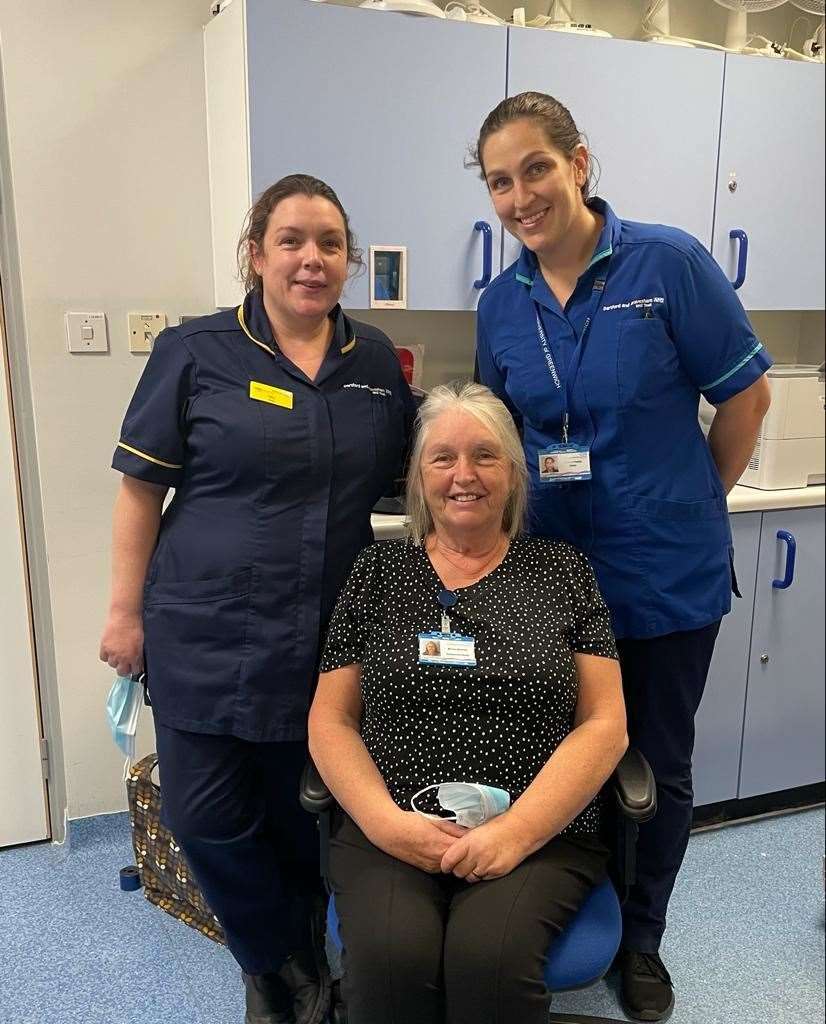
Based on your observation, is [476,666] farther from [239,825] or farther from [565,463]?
[239,825]

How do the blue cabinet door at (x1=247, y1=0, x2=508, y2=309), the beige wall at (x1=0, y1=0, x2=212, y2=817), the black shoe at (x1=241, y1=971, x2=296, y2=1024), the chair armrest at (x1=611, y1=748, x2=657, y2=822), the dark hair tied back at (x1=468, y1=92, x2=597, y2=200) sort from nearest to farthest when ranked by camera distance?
the chair armrest at (x1=611, y1=748, x2=657, y2=822) < the dark hair tied back at (x1=468, y1=92, x2=597, y2=200) < the black shoe at (x1=241, y1=971, x2=296, y2=1024) < the blue cabinet door at (x1=247, y1=0, x2=508, y2=309) < the beige wall at (x1=0, y1=0, x2=212, y2=817)

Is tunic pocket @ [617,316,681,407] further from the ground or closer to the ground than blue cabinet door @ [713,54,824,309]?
closer to the ground

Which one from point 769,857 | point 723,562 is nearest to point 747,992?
point 769,857

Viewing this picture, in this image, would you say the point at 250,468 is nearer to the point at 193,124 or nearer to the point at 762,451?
Result: the point at 193,124

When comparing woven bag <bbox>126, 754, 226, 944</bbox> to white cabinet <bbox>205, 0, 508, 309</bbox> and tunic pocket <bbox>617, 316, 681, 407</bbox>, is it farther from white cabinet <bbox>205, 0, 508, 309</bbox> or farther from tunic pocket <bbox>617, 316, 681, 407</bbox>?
tunic pocket <bbox>617, 316, 681, 407</bbox>

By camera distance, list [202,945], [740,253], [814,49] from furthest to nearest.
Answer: [814,49]
[740,253]
[202,945]

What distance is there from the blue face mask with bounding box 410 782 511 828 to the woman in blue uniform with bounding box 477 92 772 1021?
17.9 inches

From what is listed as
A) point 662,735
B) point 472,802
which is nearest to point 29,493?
point 472,802

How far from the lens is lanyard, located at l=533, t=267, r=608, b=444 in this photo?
5.34 feet

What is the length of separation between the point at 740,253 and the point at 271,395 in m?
1.59

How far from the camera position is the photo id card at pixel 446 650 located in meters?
1.51

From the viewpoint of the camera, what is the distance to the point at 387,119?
2121 millimetres

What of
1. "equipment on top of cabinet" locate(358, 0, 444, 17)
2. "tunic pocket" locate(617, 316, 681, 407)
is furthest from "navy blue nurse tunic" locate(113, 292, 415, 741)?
"equipment on top of cabinet" locate(358, 0, 444, 17)

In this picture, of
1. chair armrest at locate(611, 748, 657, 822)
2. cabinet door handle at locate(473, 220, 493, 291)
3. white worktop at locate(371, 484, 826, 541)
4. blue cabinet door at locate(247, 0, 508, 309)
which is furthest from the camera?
white worktop at locate(371, 484, 826, 541)
